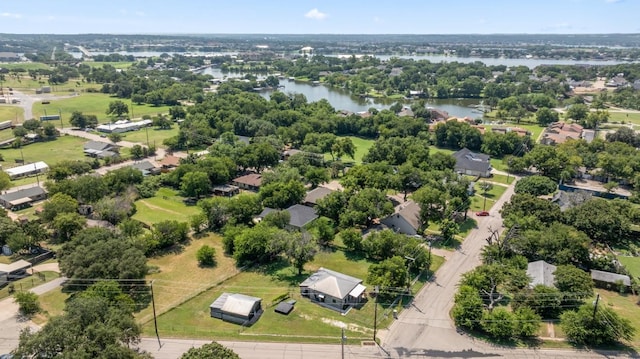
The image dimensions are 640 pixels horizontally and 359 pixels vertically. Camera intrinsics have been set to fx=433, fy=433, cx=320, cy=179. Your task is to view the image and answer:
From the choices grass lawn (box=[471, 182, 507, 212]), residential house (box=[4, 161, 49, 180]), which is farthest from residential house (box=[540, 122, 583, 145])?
residential house (box=[4, 161, 49, 180])

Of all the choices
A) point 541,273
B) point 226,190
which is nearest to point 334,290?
point 541,273

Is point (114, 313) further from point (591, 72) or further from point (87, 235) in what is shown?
point (591, 72)

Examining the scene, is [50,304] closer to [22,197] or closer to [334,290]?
[334,290]

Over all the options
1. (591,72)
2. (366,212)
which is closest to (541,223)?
(366,212)

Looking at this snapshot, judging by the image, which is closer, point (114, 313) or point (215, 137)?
point (114, 313)

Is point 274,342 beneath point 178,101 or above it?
beneath
